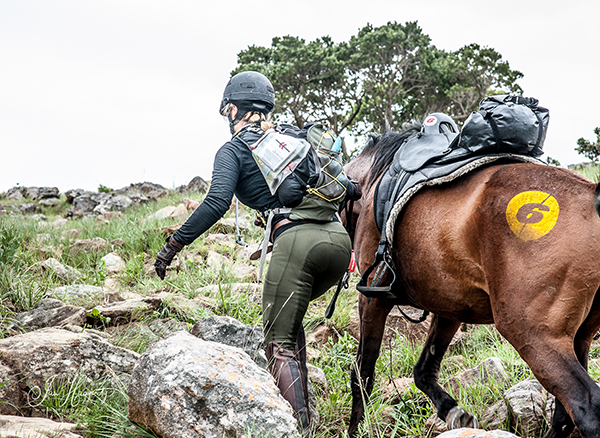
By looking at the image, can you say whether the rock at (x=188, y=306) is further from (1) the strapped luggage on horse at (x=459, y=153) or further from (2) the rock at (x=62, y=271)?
(1) the strapped luggage on horse at (x=459, y=153)

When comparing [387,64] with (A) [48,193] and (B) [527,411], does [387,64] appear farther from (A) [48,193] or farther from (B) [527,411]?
(B) [527,411]

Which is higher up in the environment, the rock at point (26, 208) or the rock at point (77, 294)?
the rock at point (77, 294)

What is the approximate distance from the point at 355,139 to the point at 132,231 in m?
11.4

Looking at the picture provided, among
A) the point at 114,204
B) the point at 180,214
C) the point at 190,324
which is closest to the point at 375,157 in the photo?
the point at 190,324

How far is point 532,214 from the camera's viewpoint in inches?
93.6

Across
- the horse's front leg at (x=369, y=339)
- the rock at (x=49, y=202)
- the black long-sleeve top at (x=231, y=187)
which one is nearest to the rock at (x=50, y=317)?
the black long-sleeve top at (x=231, y=187)

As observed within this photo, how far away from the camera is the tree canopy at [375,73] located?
55.0 feet

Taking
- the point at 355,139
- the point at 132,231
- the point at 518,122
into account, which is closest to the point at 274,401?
the point at 518,122

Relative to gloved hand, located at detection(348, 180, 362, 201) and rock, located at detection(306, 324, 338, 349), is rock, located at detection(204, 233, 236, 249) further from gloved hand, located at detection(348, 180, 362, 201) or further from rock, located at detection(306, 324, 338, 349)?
gloved hand, located at detection(348, 180, 362, 201)

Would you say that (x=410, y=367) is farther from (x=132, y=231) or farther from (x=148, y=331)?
(x=132, y=231)

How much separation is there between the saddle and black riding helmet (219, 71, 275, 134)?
3.19ft

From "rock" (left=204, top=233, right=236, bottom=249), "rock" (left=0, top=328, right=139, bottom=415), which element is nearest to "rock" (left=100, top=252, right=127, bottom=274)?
"rock" (left=204, top=233, right=236, bottom=249)

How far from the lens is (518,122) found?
9.01ft

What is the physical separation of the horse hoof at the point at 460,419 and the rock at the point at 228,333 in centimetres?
131
